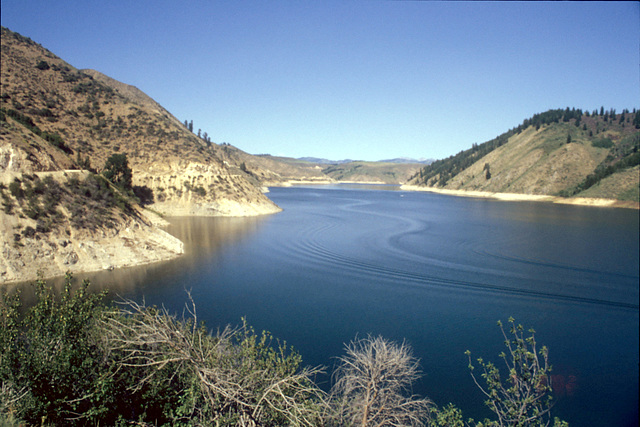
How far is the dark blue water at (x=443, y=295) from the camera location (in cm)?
1334

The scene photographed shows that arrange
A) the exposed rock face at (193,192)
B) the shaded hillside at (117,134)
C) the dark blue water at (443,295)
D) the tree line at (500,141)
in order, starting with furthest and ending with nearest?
the tree line at (500,141), the exposed rock face at (193,192), the shaded hillside at (117,134), the dark blue water at (443,295)

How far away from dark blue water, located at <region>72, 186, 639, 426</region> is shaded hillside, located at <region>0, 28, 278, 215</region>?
19693 mm

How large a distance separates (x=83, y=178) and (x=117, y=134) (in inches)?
1162

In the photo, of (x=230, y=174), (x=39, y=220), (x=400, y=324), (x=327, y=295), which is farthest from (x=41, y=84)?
(x=400, y=324)

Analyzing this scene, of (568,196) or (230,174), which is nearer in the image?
(230,174)

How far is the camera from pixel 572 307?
62.0ft

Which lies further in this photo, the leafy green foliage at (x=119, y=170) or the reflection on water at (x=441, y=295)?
the leafy green foliage at (x=119, y=170)

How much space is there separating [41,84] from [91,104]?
6.16 meters

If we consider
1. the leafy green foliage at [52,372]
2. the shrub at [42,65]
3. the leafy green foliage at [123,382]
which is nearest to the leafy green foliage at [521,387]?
the leafy green foliage at [123,382]

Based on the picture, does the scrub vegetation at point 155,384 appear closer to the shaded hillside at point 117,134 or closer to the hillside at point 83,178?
the hillside at point 83,178

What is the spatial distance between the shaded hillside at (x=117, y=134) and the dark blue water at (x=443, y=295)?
19693 mm

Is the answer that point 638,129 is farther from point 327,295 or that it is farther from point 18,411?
point 18,411

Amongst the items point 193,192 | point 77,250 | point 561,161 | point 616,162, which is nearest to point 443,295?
point 77,250

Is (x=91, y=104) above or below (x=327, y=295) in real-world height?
above
